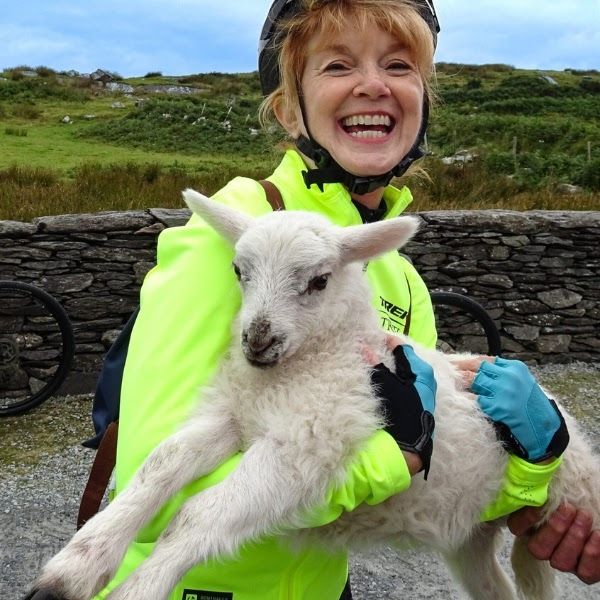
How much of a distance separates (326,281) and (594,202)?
10747 millimetres

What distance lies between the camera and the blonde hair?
2248 mm

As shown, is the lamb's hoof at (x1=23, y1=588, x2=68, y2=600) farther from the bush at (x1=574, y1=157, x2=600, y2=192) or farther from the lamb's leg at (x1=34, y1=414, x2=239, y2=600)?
the bush at (x1=574, y1=157, x2=600, y2=192)

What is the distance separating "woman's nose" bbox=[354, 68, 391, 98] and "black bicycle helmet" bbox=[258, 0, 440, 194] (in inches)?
9.2

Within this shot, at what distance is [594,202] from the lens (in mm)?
11664

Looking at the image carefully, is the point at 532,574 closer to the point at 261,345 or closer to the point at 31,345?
the point at 261,345

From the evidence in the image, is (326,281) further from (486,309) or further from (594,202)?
(594,202)

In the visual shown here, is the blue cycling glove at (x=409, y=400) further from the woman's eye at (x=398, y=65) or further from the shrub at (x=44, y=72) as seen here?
the shrub at (x=44, y=72)

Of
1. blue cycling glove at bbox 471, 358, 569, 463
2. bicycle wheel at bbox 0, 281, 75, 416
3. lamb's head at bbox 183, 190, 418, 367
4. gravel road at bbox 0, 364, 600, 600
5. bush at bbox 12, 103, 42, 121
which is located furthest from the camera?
bush at bbox 12, 103, 42, 121

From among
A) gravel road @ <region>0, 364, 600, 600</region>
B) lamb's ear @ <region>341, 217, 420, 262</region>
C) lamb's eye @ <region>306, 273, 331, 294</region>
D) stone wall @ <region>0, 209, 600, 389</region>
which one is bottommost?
gravel road @ <region>0, 364, 600, 600</region>

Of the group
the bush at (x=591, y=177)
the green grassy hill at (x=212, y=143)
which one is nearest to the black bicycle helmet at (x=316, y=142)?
the green grassy hill at (x=212, y=143)

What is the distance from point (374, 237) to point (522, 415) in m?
0.75

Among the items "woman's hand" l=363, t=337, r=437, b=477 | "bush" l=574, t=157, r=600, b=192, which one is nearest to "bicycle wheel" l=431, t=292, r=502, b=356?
"woman's hand" l=363, t=337, r=437, b=477

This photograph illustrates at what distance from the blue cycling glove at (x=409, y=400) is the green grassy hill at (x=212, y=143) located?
159 centimetres

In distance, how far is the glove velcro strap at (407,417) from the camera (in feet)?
6.17
